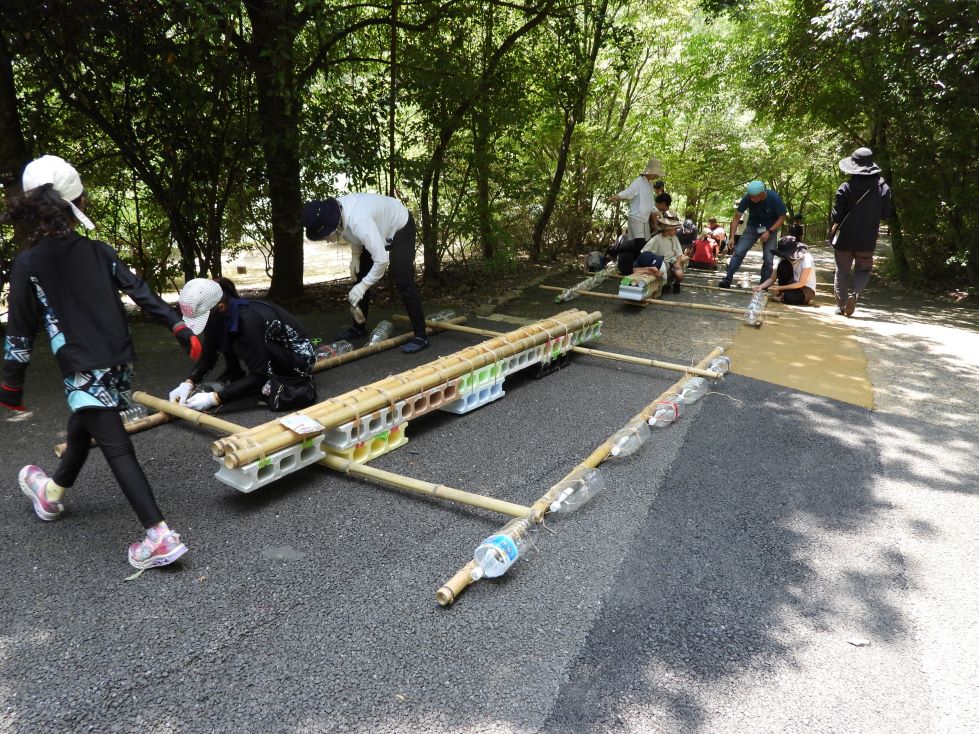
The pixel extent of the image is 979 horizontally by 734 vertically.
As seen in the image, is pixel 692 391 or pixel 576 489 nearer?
Result: pixel 576 489

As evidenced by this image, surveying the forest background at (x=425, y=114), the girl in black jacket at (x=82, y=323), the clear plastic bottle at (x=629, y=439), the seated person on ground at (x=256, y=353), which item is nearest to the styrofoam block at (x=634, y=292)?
the forest background at (x=425, y=114)

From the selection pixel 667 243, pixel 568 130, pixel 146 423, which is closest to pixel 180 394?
pixel 146 423

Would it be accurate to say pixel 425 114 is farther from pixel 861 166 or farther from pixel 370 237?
pixel 861 166

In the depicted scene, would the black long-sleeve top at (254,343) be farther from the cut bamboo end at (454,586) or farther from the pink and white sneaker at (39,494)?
the cut bamboo end at (454,586)

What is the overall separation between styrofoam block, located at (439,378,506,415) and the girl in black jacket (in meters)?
1.88

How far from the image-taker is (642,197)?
754 centimetres

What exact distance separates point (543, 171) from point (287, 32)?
563 cm

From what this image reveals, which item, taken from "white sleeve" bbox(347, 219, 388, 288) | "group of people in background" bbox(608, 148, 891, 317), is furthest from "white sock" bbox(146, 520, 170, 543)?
"group of people in background" bbox(608, 148, 891, 317)

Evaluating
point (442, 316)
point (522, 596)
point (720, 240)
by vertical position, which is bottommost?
point (522, 596)

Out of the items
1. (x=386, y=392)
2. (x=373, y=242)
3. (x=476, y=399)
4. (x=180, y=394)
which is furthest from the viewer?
(x=373, y=242)

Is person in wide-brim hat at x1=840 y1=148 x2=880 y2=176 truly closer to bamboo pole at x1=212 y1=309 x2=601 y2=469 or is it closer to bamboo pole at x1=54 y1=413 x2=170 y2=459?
bamboo pole at x1=212 y1=309 x2=601 y2=469

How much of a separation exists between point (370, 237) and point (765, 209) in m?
5.88

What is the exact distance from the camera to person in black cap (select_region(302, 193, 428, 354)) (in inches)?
173

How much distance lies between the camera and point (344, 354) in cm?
495
